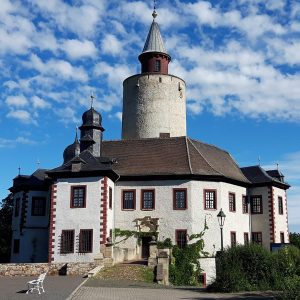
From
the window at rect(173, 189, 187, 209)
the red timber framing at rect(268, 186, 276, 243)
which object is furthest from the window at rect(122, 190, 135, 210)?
the red timber framing at rect(268, 186, 276, 243)

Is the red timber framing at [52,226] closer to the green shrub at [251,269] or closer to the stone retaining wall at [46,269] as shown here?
the stone retaining wall at [46,269]

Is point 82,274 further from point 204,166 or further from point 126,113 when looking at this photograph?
point 126,113

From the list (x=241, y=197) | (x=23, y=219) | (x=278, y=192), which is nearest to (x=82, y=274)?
(x=23, y=219)

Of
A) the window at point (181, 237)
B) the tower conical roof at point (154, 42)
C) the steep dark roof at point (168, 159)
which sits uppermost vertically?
the tower conical roof at point (154, 42)

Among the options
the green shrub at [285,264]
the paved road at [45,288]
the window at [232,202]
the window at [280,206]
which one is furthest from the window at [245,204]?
the paved road at [45,288]

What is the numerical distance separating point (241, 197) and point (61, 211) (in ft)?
44.1

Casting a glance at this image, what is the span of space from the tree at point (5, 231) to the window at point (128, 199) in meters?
15.7

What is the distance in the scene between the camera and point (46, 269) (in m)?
26.9

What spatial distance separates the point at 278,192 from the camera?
37656 millimetres

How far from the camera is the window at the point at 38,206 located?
117 ft

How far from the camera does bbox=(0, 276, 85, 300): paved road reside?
57.5ft

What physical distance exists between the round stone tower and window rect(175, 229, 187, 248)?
10.6 m

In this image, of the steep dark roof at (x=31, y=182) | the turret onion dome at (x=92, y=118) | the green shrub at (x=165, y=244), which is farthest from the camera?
the steep dark roof at (x=31, y=182)

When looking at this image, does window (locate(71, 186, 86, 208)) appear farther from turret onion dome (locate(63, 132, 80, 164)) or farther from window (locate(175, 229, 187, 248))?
window (locate(175, 229, 187, 248))
